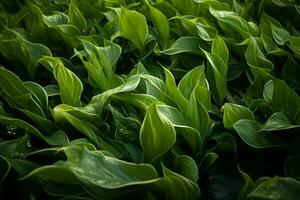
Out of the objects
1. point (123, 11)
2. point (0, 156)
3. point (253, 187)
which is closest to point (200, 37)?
point (123, 11)

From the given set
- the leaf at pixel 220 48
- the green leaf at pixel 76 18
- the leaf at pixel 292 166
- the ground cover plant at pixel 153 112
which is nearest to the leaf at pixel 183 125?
the ground cover plant at pixel 153 112

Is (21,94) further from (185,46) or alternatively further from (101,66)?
(185,46)

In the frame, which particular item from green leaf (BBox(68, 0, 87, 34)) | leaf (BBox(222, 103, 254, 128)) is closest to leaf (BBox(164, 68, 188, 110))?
leaf (BBox(222, 103, 254, 128))

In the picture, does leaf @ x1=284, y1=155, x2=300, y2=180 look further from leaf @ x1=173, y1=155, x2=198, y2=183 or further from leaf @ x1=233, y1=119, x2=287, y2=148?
leaf @ x1=173, y1=155, x2=198, y2=183

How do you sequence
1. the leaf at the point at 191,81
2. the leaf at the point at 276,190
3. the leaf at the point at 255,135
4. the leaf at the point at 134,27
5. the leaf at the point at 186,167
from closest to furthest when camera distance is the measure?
the leaf at the point at 276,190, the leaf at the point at 186,167, the leaf at the point at 255,135, the leaf at the point at 191,81, the leaf at the point at 134,27

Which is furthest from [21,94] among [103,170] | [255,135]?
[255,135]

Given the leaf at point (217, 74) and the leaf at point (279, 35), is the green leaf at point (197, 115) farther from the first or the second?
the leaf at point (279, 35)

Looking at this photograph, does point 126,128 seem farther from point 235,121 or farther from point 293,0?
point 293,0
